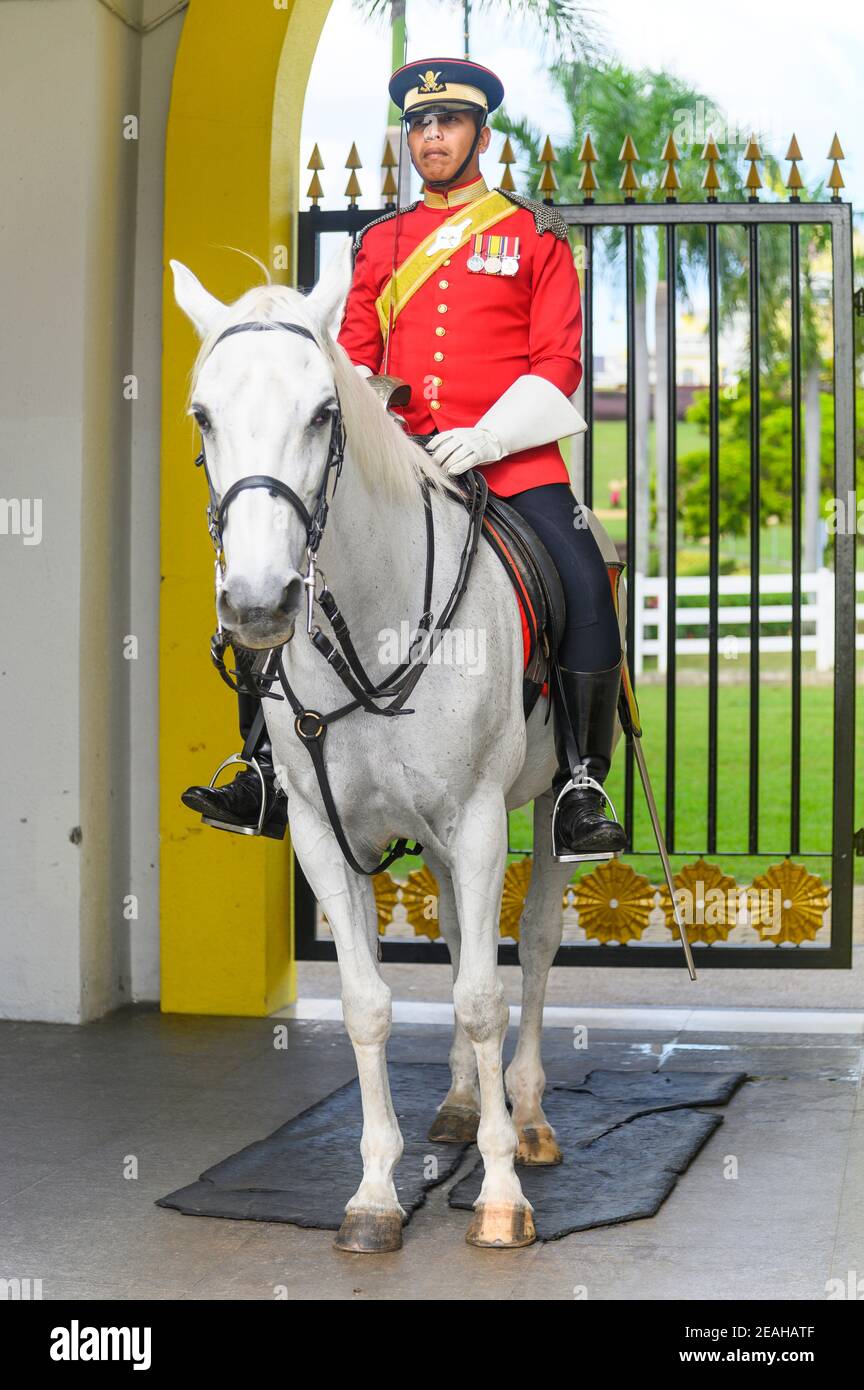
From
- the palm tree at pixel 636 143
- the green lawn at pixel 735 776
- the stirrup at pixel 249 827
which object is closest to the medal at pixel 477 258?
the stirrup at pixel 249 827

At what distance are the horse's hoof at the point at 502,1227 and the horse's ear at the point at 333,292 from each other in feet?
7.03

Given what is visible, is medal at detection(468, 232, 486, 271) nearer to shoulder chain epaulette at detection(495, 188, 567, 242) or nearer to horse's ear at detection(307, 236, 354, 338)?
shoulder chain epaulette at detection(495, 188, 567, 242)

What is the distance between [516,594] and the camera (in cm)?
438

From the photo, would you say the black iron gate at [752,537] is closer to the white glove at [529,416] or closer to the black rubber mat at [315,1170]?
the black rubber mat at [315,1170]

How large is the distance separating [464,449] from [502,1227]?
1930mm

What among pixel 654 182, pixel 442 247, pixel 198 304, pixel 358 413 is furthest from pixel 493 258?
pixel 654 182

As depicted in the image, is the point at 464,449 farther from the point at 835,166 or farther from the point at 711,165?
the point at 835,166

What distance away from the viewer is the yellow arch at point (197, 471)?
650 centimetres

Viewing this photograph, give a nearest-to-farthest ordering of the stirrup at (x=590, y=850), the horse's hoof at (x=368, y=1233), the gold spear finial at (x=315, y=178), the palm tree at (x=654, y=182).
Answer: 1. the horse's hoof at (x=368, y=1233)
2. the stirrup at (x=590, y=850)
3. the gold spear finial at (x=315, y=178)
4. the palm tree at (x=654, y=182)

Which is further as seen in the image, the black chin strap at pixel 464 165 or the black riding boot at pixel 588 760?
the black chin strap at pixel 464 165

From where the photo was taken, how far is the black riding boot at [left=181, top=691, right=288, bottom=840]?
4.60 metres

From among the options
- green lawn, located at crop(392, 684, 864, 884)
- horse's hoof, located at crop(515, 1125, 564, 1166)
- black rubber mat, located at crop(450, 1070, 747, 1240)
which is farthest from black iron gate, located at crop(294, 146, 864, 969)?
green lawn, located at crop(392, 684, 864, 884)

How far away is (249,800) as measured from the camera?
15.3ft

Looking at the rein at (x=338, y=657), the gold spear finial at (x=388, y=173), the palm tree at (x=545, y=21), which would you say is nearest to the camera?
the rein at (x=338, y=657)
